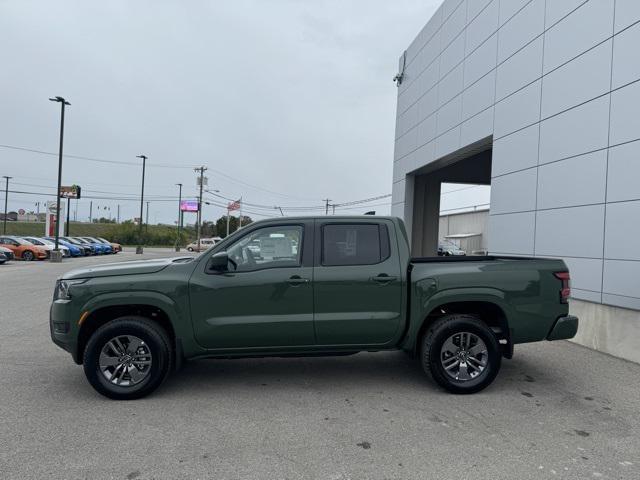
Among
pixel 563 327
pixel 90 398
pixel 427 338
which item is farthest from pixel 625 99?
pixel 90 398

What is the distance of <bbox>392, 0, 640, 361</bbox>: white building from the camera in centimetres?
681

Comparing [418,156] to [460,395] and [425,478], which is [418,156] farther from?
[425,478]

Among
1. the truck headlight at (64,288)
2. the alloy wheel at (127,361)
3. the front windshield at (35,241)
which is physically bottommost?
the alloy wheel at (127,361)

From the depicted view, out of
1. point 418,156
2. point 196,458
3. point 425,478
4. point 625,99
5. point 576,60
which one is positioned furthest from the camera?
point 418,156

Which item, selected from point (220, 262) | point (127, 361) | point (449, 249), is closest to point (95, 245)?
point (449, 249)

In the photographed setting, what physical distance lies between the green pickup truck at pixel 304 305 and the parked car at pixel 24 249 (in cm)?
2676

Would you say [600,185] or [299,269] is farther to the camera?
[600,185]

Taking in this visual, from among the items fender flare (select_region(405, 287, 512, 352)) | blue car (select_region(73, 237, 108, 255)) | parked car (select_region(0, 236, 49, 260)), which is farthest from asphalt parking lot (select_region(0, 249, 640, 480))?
blue car (select_region(73, 237, 108, 255))

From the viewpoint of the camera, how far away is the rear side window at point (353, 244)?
4.80m

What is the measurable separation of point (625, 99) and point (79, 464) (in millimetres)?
8327

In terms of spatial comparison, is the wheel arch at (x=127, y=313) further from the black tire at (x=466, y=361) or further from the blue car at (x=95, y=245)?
the blue car at (x=95, y=245)

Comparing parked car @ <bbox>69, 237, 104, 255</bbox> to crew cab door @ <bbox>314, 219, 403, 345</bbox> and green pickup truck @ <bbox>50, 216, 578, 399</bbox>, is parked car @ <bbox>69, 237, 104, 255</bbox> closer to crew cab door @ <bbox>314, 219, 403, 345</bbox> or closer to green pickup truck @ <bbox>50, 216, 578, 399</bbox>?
green pickup truck @ <bbox>50, 216, 578, 399</bbox>

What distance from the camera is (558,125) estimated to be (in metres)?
8.44

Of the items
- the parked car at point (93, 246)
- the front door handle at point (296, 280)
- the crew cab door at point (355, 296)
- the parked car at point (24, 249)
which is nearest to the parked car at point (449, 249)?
the parked car at point (24, 249)
